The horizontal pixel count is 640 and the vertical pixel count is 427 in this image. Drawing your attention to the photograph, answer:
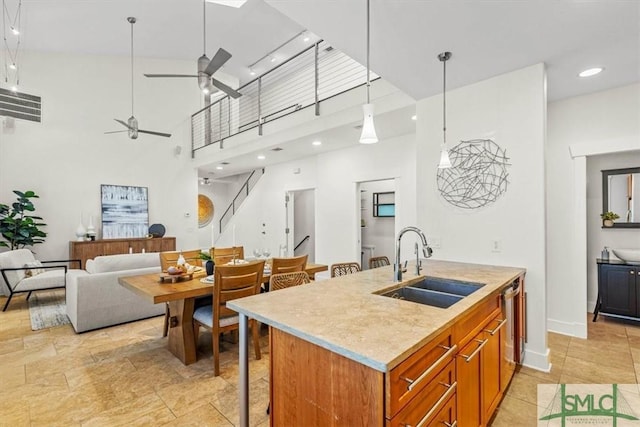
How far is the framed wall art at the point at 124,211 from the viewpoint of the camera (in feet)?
23.1

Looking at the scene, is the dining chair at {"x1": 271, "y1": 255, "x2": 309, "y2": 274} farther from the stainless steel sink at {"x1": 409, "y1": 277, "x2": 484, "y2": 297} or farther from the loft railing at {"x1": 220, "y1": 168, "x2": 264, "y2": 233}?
the loft railing at {"x1": 220, "y1": 168, "x2": 264, "y2": 233}

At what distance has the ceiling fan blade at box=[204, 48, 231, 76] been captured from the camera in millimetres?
3092

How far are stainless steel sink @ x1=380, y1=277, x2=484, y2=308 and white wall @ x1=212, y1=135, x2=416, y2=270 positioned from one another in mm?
2627

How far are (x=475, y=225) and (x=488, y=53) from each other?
1.55 meters

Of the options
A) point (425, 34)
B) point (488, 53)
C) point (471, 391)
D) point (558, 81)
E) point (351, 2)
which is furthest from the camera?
point (558, 81)

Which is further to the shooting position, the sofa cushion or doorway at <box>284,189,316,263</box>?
doorway at <box>284,189,316,263</box>

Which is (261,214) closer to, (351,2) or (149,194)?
(149,194)

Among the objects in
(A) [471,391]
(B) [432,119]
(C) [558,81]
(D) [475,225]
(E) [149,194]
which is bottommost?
(A) [471,391]

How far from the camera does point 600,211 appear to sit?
13.1 ft

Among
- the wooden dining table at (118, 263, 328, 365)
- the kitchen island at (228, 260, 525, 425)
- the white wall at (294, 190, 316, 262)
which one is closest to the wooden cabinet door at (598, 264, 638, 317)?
the kitchen island at (228, 260, 525, 425)

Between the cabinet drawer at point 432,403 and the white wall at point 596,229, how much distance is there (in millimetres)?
3913

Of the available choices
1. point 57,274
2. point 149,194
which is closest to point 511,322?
point 57,274

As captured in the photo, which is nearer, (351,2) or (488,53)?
(351,2)

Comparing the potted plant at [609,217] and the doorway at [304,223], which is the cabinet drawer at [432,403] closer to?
the potted plant at [609,217]
